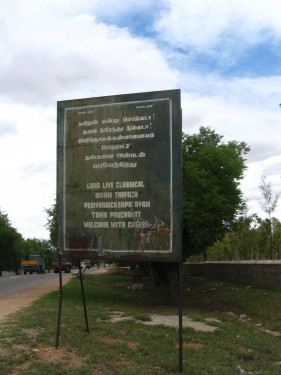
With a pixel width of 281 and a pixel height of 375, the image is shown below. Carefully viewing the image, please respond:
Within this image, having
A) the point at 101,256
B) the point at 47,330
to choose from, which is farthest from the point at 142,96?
the point at 47,330

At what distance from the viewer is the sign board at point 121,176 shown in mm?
7273

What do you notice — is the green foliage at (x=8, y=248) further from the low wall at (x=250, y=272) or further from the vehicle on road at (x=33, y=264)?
the low wall at (x=250, y=272)

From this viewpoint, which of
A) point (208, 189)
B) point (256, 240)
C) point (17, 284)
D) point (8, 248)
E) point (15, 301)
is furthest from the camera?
point (8, 248)

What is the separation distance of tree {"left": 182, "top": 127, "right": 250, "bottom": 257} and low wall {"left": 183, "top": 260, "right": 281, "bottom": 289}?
2.93 m

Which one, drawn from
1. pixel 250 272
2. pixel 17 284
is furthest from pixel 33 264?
pixel 250 272

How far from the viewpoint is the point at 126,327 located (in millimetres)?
10328

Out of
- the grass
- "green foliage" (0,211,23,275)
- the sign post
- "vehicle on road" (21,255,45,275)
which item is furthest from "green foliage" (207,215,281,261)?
"green foliage" (0,211,23,275)

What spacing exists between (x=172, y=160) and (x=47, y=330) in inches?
171

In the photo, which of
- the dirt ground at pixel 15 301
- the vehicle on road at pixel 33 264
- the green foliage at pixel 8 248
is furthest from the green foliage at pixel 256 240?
the green foliage at pixel 8 248

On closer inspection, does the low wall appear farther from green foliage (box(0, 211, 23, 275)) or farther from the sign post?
green foliage (box(0, 211, 23, 275))

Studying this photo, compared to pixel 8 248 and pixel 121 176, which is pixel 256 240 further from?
pixel 8 248

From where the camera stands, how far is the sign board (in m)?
7.27

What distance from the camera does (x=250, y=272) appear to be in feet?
75.2

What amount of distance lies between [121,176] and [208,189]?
913 centimetres
